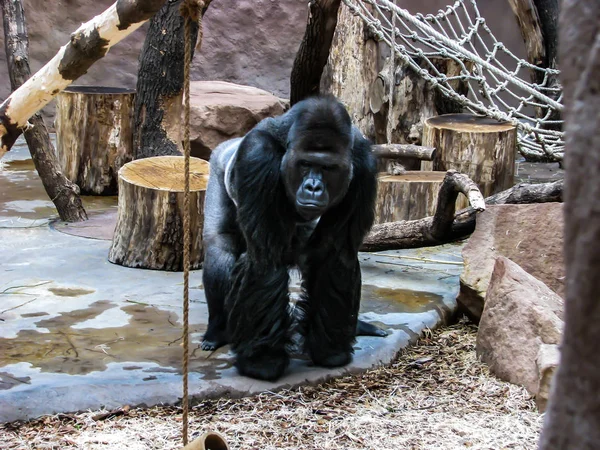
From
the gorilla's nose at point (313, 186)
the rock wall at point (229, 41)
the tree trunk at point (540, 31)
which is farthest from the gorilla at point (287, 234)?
the rock wall at point (229, 41)

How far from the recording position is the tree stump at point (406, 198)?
5590mm

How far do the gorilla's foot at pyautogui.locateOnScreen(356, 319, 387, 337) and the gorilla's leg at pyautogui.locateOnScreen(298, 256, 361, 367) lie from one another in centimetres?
29

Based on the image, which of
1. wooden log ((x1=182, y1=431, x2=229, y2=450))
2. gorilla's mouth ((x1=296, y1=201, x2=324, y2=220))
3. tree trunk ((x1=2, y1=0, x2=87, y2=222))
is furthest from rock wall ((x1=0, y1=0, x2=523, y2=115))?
wooden log ((x1=182, y1=431, x2=229, y2=450))

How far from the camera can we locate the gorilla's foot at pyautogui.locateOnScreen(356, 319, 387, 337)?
159 inches

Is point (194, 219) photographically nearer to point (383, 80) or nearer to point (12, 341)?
point (12, 341)

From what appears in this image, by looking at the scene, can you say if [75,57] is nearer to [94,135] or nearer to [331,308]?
[331,308]

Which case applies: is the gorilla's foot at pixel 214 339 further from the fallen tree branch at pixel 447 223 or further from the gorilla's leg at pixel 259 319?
the fallen tree branch at pixel 447 223

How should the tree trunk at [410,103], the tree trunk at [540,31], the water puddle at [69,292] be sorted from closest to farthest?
the water puddle at [69,292] → the tree trunk at [410,103] → the tree trunk at [540,31]

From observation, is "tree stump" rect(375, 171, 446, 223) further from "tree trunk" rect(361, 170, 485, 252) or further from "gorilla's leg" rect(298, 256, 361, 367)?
"gorilla's leg" rect(298, 256, 361, 367)

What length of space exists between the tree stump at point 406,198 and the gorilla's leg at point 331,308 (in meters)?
2.03

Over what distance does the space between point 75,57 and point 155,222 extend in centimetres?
219

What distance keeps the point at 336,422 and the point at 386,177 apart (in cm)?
288

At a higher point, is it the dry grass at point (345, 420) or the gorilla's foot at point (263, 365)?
the gorilla's foot at point (263, 365)

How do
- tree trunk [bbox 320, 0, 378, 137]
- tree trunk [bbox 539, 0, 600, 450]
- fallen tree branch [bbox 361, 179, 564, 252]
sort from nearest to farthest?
tree trunk [bbox 539, 0, 600, 450] → fallen tree branch [bbox 361, 179, 564, 252] → tree trunk [bbox 320, 0, 378, 137]
